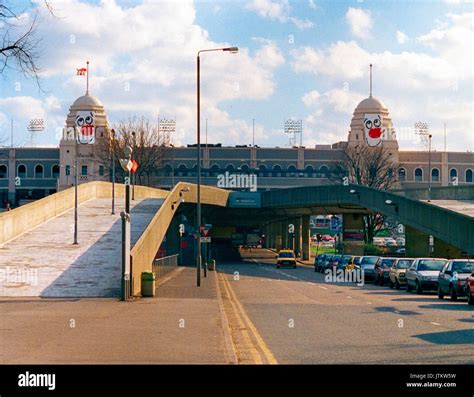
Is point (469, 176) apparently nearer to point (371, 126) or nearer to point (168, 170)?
point (371, 126)

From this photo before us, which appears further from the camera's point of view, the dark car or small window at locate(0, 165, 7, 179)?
small window at locate(0, 165, 7, 179)

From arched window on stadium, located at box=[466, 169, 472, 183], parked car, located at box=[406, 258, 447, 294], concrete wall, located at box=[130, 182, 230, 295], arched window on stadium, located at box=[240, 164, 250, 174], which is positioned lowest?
parked car, located at box=[406, 258, 447, 294]

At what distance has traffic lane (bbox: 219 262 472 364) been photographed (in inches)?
573

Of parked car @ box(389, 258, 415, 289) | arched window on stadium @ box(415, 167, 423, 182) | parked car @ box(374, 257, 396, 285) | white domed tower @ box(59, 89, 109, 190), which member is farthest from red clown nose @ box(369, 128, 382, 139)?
parked car @ box(389, 258, 415, 289)

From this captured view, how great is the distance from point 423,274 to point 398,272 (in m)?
4.39

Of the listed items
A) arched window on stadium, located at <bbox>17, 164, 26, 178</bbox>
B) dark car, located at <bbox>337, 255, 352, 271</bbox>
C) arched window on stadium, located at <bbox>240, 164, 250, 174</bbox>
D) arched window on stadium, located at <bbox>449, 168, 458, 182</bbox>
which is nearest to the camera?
dark car, located at <bbox>337, 255, 352, 271</bbox>

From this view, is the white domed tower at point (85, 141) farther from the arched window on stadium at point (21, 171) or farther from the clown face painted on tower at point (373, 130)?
the clown face painted on tower at point (373, 130)

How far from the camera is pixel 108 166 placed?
338ft

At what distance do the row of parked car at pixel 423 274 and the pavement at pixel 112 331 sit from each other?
28.6 feet

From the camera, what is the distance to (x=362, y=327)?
66.4 ft

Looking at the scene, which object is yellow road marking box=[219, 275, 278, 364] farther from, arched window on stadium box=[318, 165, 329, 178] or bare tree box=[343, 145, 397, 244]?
arched window on stadium box=[318, 165, 329, 178]

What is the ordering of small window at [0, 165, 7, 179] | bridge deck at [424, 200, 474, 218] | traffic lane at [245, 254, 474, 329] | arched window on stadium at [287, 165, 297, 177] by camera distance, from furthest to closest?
arched window on stadium at [287, 165, 297, 177] < small window at [0, 165, 7, 179] < bridge deck at [424, 200, 474, 218] < traffic lane at [245, 254, 474, 329]
